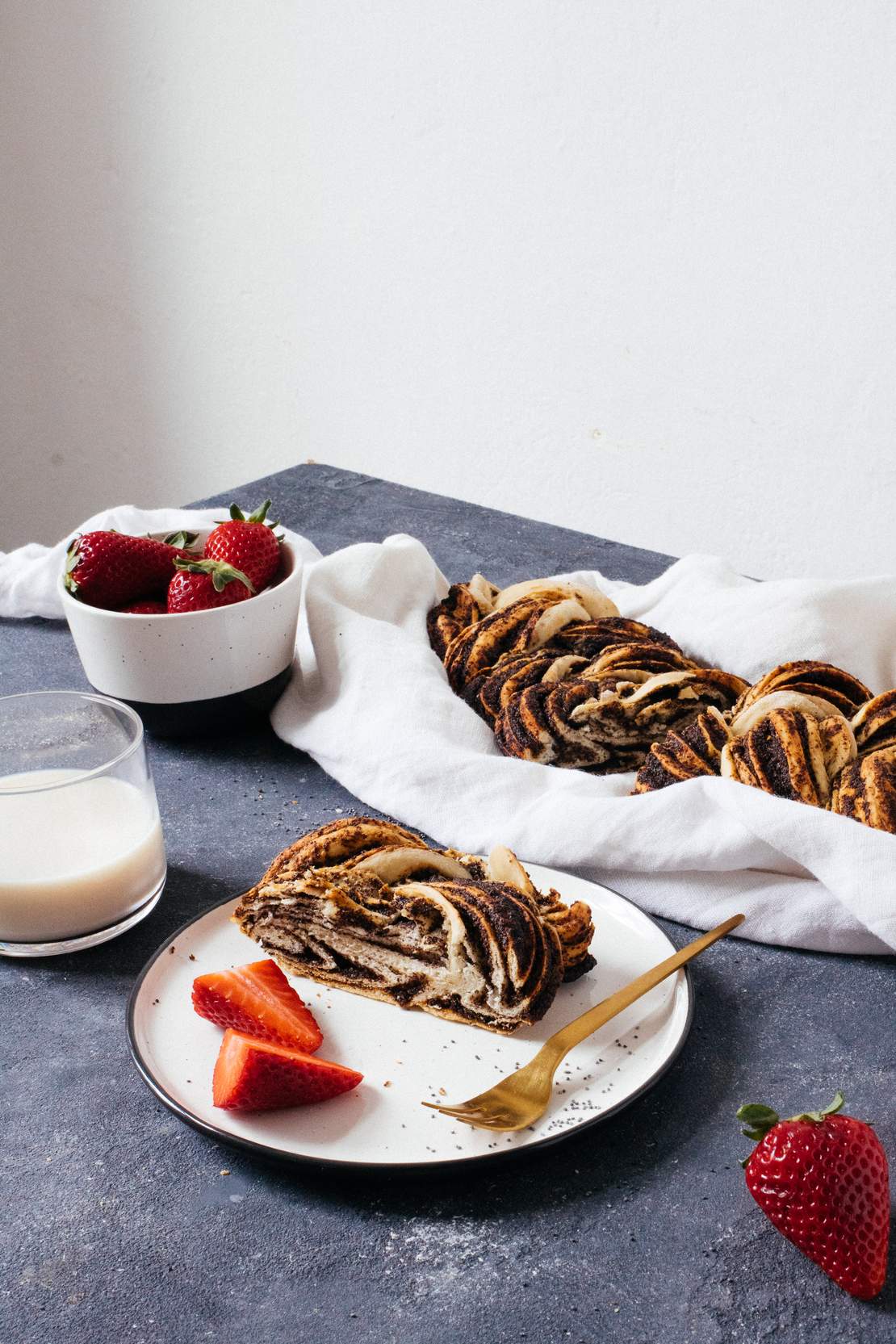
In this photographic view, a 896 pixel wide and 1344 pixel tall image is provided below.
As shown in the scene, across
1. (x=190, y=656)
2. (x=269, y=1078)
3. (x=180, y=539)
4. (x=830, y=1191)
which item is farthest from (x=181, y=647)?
(x=830, y=1191)

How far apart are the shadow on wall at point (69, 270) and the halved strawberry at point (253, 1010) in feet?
9.52

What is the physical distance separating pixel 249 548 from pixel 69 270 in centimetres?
266

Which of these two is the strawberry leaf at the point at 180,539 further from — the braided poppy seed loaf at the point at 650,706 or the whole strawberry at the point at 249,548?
the braided poppy seed loaf at the point at 650,706

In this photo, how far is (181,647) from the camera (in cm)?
112

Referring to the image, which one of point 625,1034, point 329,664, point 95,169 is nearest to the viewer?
point 625,1034

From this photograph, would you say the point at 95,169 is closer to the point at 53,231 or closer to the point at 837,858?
the point at 53,231

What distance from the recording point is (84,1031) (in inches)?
32.3

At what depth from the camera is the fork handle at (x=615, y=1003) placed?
0.76m

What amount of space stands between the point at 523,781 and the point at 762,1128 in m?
0.41

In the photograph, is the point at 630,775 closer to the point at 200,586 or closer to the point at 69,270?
the point at 200,586

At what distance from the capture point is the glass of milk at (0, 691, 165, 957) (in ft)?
2.85

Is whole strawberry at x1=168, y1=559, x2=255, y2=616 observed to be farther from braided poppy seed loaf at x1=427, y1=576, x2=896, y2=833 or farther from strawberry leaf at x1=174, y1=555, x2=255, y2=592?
braided poppy seed loaf at x1=427, y1=576, x2=896, y2=833

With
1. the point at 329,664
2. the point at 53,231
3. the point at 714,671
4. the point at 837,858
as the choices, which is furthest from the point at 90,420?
the point at 837,858

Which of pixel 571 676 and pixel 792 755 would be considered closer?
pixel 792 755
